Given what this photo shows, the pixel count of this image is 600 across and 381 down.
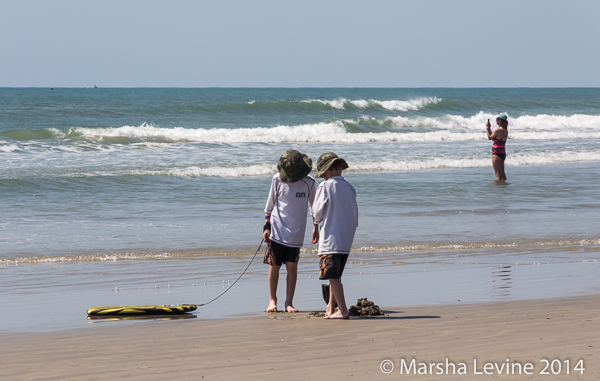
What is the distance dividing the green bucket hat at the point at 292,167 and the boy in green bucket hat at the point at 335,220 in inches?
12.2

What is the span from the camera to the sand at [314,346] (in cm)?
380

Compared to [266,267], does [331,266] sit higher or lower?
higher

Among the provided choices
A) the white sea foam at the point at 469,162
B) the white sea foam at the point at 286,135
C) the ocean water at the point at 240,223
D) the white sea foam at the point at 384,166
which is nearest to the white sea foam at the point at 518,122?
the white sea foam at the point at 286,135

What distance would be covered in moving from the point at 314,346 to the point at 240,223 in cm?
626

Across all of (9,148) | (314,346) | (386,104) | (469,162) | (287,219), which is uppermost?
(386,104)

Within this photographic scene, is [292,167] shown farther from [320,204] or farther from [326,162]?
[320,204]

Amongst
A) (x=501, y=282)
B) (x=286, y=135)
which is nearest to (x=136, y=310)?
(x=501, y=282)

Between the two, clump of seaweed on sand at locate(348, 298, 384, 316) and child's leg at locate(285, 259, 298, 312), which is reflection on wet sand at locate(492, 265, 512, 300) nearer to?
clump of seaweed on sand at locate(348, 298, 384, 316)

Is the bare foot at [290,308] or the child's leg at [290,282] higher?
the child's leg at [290,282]

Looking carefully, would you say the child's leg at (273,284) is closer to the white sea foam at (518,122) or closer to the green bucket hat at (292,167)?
the green bucket hat at (292,167)

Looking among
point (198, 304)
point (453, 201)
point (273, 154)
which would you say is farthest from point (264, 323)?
point (273, 154)

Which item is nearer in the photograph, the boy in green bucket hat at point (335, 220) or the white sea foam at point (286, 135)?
the boy in green bucket hat at point (335, 220)

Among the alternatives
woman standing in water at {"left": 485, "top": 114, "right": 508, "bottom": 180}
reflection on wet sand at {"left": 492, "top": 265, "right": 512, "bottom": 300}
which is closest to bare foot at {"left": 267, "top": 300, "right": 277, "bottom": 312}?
reflection on wet sand at {"left": 492, "top": 265, "right": 512, "bottom": 300}

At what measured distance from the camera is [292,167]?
217 inches
